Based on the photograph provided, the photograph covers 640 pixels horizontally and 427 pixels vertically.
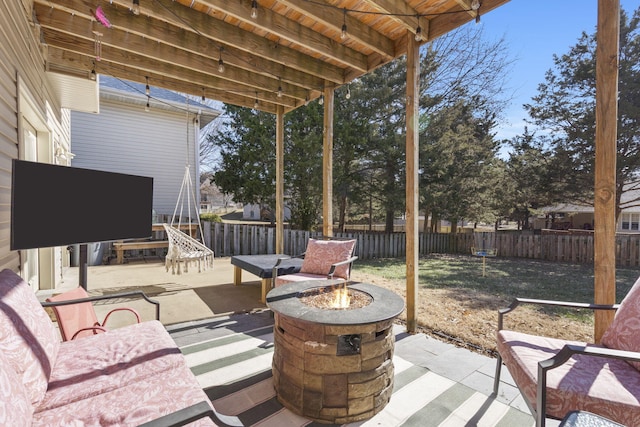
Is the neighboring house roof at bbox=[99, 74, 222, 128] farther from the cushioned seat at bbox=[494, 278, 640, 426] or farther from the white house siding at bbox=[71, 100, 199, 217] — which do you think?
the cushioned seat at bbox=[494, 278, 640, 426]

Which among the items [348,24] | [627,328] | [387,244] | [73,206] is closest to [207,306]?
[73,206]

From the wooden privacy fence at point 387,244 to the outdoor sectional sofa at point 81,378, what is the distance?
6.43 m

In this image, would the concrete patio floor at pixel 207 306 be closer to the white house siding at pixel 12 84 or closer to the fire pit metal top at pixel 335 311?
the fire pit metal top at pixel 335 311

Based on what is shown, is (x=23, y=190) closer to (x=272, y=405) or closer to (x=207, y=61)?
(x=272, y=405)

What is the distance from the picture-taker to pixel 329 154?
463cm

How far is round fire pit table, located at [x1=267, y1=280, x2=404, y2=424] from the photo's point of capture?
Result: 1762mm

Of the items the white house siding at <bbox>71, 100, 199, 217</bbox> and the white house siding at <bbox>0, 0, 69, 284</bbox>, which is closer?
the white house siding at <bbox>0, 0, 69, 284</bbox>

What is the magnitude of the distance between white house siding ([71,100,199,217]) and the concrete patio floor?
295cm

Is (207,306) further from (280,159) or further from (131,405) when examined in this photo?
(280,159)

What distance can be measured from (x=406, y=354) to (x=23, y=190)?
313 centimetres

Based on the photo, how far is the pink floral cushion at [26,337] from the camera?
48.0 inches

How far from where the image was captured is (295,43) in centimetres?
359

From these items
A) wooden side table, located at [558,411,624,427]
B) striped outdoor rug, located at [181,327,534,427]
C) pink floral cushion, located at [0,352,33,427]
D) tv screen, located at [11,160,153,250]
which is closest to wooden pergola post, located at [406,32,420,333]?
striped outdoor rug, located at [181,327,534,427]

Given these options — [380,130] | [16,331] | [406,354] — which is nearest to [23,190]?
[16,331]
